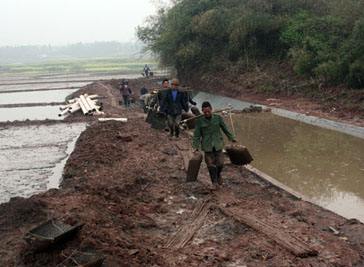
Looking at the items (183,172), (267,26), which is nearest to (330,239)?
(183,172)

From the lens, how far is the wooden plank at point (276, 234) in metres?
4.87

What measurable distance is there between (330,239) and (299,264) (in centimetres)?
95

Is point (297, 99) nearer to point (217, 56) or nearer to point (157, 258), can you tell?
point (217, 56)

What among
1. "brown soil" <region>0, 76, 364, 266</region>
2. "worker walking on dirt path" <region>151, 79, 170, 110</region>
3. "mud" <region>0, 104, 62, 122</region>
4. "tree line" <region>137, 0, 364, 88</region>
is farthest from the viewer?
"mud" <region>0, 104, 62, 122</region>

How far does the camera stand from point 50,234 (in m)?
4.94

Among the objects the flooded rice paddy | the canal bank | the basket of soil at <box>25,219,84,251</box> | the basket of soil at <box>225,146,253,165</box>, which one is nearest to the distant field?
the flooded rice paddy

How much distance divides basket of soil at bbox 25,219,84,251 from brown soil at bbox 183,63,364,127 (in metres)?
11.7

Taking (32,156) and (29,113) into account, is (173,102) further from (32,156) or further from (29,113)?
(29,113)

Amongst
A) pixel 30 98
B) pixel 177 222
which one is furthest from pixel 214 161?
pixel 30 98

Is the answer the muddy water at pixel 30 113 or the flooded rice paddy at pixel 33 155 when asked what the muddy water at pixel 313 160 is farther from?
the muddy water at pixel 30 113

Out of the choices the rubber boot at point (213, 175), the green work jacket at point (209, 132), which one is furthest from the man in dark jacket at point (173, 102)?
the rubber boot at point (213, 175)

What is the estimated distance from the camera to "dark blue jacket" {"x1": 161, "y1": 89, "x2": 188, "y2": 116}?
10.5 metres

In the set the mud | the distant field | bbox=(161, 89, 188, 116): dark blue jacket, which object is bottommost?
the distant field

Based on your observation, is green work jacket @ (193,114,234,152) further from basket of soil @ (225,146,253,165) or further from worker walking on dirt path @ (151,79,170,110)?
worker walking on dirt path @ (151,79,170,110)
